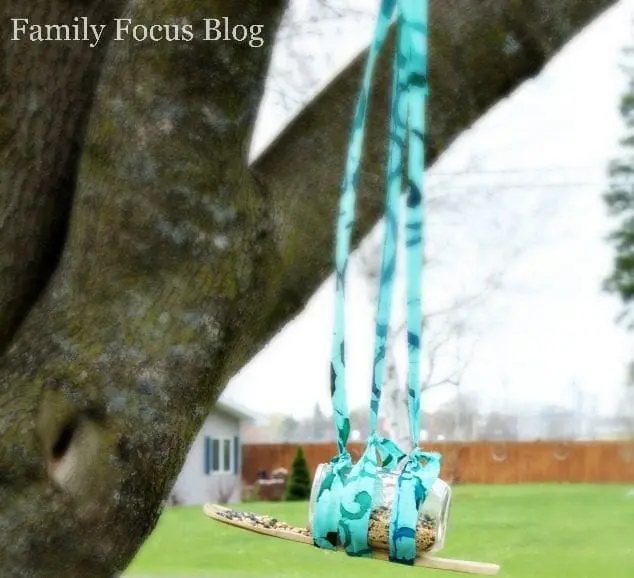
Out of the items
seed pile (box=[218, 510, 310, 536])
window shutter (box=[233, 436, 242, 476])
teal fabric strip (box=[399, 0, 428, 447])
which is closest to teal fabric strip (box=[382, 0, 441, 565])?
teal fabric strip (box=[399, 0, 428, 447])

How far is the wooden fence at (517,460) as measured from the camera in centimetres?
1580

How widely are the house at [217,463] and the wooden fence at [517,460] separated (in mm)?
502

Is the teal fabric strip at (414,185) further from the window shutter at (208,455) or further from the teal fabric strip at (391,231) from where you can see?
the window shutter at (208,455)

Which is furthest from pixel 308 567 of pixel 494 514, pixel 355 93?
pixel 355 93

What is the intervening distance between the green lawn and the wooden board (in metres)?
5.90

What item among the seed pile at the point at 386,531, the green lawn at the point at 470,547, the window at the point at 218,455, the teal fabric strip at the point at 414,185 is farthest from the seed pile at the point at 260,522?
the window at the point at 218,455

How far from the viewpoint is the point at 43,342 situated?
53.2 inches

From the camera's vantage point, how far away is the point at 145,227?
1.37m

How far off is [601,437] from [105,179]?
50.4 feet

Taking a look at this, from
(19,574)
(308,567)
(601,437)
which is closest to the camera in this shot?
(19,574)

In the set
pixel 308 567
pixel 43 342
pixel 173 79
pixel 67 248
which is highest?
pixel 173 79

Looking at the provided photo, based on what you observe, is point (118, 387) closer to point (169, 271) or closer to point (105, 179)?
point (169, 271)

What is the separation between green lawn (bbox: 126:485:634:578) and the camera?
812cm

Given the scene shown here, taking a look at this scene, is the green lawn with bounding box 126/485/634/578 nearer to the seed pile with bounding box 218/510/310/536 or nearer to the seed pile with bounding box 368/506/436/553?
the seed pile with bounding box 218/510/310/536
